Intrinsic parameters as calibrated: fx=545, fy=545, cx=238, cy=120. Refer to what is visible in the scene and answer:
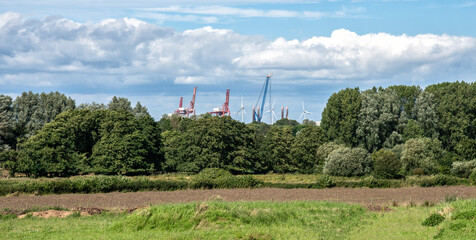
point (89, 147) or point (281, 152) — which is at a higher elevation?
point (89, 147)

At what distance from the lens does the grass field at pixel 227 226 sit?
869 inches

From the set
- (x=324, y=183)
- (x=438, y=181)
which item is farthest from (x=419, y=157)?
(x=324, y=183)

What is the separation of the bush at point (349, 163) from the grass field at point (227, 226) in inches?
2233

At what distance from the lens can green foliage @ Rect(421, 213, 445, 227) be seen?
25938 mm

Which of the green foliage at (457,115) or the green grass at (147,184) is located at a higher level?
the green foliage at (457,115)

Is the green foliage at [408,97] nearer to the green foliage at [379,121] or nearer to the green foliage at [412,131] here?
the green foliage at [379,121]

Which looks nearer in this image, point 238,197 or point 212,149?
point 238,197

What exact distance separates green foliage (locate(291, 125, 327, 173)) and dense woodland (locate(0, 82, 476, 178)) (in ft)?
0.60

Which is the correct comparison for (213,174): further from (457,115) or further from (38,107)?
(38,107)

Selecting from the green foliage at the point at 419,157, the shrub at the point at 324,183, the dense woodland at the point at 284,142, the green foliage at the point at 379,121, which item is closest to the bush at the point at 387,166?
the dense woodland at the point at 284,142

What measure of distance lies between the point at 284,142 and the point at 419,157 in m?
25.3

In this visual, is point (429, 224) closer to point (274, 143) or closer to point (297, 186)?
point (297, 186)

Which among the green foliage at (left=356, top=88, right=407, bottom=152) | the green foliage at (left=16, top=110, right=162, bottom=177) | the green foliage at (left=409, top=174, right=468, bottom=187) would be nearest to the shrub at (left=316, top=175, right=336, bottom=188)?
the green foliage at (left=409, top=174, right=468, bottom=187)

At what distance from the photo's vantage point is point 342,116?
328 ft
